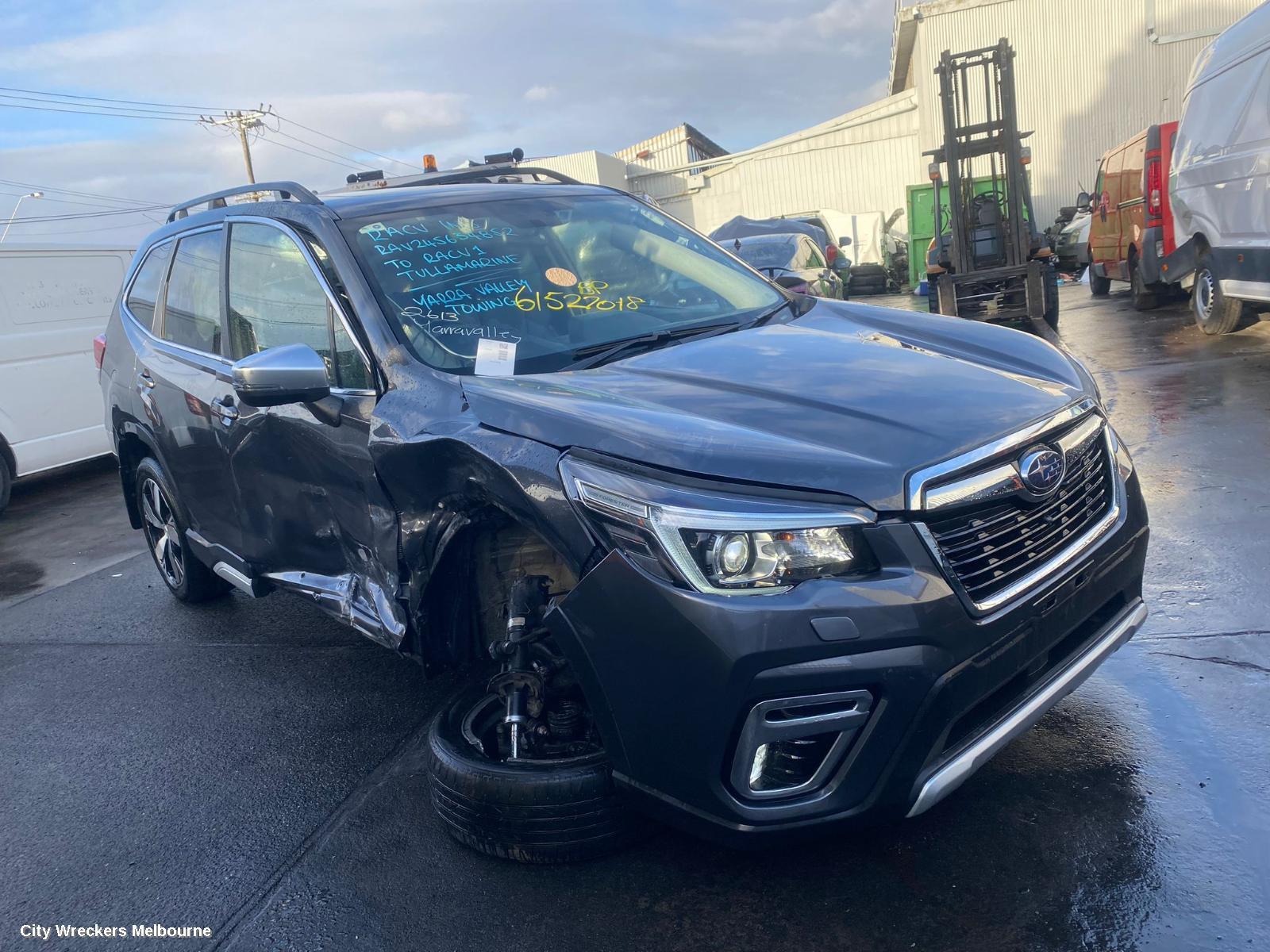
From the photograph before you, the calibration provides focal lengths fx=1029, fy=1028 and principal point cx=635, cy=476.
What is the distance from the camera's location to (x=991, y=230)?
12055 mm

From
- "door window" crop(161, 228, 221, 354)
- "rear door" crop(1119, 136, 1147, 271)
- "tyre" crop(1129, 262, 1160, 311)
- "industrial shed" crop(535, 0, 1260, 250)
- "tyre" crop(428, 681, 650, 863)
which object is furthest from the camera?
"industrial shed" crop(535, 0, 1260, 250)

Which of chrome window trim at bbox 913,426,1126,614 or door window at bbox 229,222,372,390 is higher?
door window at bbox 229,222,372,390

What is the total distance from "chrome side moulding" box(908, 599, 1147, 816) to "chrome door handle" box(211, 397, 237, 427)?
281 centimetres

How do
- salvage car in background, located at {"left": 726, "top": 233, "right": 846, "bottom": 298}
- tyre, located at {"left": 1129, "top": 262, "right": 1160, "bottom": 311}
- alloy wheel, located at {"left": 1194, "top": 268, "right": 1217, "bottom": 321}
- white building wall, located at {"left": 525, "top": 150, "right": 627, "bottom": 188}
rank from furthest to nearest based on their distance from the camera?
white building wall, located at {"left": 525, "top": 150, "right": 627, "bottom": 188}, salvage car in background, located at {"left": 726, "top": 233, "right": 846, "bottom": 298}, tyre, located at {"left": 1129, "top": 262, "right": 1160, "bottom": 311}, alloy wheel, located at {"left": 1194, "top": 268, "right": 1217, "bottom": 321}

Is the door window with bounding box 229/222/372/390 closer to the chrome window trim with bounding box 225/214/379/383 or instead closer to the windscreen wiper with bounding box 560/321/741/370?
the chrome window trim with bounding box 225/214/379/383

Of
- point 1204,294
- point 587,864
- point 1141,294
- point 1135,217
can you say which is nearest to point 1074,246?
point 1141,294

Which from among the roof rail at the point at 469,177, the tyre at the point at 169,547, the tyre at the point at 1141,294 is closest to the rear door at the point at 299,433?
the roof rail at the point at 469,177

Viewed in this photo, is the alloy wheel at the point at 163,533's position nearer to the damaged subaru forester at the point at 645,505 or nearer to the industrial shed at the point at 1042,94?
the damaged subaru forester at the point at 645,505

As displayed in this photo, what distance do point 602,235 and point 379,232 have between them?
86 centimetres

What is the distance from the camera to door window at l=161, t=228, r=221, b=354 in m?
4.18

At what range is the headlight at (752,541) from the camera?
2.16m

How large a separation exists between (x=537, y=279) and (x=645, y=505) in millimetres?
1509

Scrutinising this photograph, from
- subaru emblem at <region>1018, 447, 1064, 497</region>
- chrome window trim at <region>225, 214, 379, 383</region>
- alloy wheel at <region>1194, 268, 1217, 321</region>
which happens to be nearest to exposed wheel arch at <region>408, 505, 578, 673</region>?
chrome window trim at <region>225, 214, 379, 383</region>

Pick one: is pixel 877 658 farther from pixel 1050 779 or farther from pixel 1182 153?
pixel 1182 153
